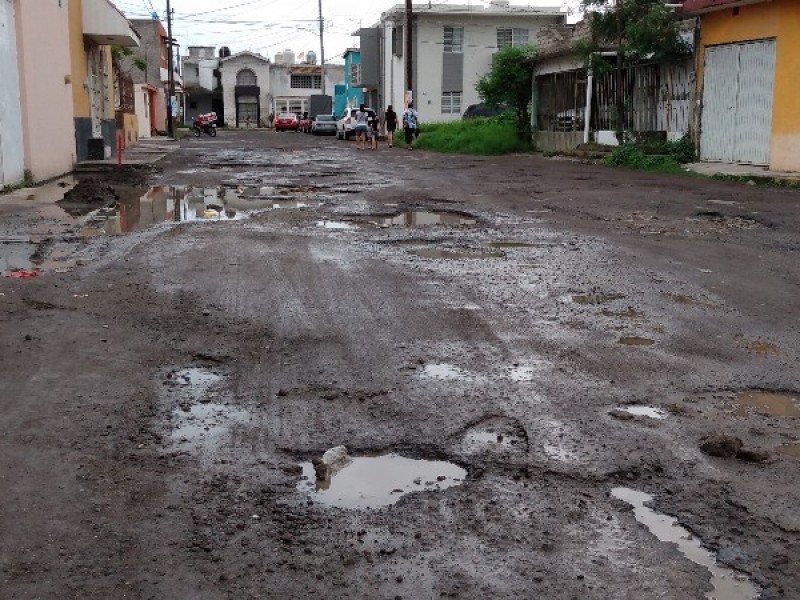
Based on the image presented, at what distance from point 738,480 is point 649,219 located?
8.97m

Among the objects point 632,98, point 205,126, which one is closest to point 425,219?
point 632,98

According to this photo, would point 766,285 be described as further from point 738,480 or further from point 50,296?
point 50,296

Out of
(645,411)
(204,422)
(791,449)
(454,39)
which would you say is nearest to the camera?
(791,449)

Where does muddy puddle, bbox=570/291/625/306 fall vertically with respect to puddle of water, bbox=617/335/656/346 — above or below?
above

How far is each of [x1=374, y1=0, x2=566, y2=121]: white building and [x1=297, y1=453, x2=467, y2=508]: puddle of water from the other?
4800cm

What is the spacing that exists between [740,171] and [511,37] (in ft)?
115

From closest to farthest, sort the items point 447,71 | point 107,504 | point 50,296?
point 107,504
point 50,296
point 447,71

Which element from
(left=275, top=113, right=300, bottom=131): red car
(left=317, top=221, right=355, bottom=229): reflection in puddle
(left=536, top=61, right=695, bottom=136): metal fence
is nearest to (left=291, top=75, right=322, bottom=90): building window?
(left=275, top=113, right=300, bottom=131): red car

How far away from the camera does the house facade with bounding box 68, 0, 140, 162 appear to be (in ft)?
73.6

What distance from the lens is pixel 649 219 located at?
1235 cm

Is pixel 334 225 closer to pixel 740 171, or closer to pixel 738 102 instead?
pixel 740 171

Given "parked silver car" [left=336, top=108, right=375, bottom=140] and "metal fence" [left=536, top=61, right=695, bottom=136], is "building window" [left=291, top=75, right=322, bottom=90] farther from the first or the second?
"metal fence" [left=536, top=61, right=695, bottom=136]

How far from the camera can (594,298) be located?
7352 millimetres


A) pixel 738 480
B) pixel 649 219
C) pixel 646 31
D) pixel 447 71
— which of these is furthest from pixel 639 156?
pixel 447 71
